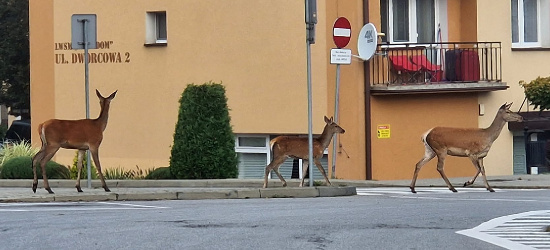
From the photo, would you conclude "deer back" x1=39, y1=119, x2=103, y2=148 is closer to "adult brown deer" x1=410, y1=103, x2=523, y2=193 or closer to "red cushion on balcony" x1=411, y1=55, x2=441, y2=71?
"adult brown deer" x1=410, y1=103, x2=523, y2=193

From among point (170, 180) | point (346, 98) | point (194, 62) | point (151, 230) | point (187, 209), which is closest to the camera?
point (151, 230)

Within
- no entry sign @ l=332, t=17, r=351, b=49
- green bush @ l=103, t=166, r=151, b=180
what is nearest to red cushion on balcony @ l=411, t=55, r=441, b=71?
no entry sign @ l=332, t=17, r=351, b=49

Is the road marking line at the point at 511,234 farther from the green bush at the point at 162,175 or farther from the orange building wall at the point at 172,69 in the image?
the orange building wall at the point at 172,69

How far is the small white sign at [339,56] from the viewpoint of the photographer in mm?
24266

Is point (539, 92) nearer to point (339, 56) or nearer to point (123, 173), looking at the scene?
point (339, 56)

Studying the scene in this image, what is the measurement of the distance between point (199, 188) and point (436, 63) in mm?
8660

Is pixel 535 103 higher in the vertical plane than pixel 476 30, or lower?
lower

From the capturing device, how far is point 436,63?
2970 centimetres

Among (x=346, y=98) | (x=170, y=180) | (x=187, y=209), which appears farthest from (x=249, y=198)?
(x=346, y=98)

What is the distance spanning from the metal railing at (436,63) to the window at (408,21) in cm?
42

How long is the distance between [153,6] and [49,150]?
1118cm

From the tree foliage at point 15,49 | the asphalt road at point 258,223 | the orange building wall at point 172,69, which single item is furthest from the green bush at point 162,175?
the tree foliage at point 15,49

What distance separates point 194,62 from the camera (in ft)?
100

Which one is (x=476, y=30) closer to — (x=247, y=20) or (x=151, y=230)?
(x=247, y=20)
